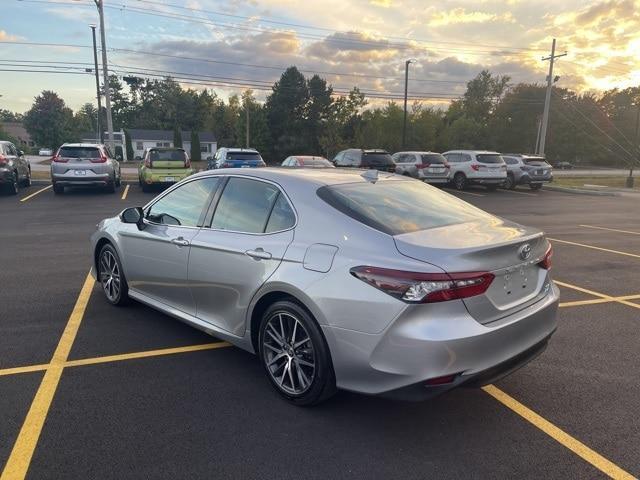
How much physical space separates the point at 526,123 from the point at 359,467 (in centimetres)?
8567

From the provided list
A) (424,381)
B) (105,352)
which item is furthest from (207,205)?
(424,381)

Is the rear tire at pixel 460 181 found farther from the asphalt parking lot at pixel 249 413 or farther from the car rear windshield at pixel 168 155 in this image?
the asphalt parking lot at pixel 249 413

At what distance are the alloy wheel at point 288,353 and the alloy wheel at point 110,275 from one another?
2.42 m

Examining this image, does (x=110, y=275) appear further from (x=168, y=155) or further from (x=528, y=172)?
(x=528, y=172)

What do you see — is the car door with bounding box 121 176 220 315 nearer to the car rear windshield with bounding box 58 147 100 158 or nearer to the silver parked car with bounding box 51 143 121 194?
the silver parked car with bounding box 51 143 121 194

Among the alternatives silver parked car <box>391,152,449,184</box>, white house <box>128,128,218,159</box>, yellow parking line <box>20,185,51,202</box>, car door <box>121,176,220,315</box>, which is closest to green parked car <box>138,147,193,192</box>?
yellow parking line <box>20,185,51,202</box>

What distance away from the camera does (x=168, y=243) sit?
4.20m

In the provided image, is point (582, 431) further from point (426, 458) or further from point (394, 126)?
point (394, 126)

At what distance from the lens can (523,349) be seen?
3016 mm

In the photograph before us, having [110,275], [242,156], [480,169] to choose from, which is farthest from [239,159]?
[110,275]

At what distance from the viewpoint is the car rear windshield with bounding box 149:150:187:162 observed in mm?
17125

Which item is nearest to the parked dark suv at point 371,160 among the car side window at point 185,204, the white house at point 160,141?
the car side window at point 185,204

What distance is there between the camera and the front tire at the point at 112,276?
4984 millimetres

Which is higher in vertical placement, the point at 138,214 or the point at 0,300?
the point at 138,214
